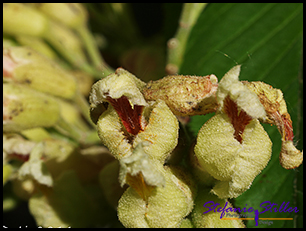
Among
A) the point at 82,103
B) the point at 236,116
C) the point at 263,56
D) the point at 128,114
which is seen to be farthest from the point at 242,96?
the point at 82,103

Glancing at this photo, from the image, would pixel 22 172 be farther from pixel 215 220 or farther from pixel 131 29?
pixel 131 29

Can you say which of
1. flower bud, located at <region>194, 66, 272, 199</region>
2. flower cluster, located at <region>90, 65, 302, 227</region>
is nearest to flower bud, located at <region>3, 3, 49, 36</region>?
flower cluster, located at <region>90, 65, 302, 227</region>

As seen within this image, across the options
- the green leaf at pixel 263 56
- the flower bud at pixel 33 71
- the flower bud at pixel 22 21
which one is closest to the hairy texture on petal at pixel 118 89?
the green leaf at pixel 263 56

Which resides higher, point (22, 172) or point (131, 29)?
point (131, 29)

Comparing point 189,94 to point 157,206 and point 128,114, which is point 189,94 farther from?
point 157,206

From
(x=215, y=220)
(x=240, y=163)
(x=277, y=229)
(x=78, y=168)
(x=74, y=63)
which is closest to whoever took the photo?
(x=240, y=163)

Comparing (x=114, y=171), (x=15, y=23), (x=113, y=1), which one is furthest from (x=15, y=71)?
(x=113, y=1)

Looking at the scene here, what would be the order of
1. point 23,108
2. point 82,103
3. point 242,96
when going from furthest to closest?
point 82,103 → point 23,108 → point 242,96
